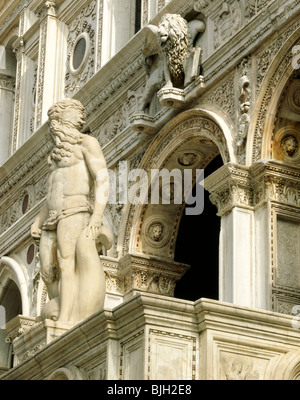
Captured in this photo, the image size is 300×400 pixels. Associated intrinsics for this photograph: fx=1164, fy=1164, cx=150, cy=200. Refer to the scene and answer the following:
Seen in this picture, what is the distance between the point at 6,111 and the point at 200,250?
7.03 metres

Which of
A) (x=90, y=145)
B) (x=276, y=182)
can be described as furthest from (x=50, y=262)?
(x=276, y=182)

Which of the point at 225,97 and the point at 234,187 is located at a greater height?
the point at 225,97

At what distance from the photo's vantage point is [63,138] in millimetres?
14492

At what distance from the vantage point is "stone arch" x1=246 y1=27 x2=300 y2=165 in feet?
49.0

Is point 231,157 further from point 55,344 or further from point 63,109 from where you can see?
point 55,344

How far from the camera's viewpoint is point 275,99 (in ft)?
49.3

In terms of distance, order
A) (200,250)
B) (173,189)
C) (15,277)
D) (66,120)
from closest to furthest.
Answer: (66,120)
(173,189)
(200,250)
(15,277)

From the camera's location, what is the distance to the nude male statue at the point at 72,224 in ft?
43.9

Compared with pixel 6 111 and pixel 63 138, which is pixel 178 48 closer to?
pixel 63 138

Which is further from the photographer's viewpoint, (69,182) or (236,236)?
(236,236)

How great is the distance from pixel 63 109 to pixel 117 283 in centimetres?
414

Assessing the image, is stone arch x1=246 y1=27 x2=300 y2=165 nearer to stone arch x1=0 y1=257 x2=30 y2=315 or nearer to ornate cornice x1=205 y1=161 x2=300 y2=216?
ornate cornice x1=205 y1=161 x2=300 y2=216
